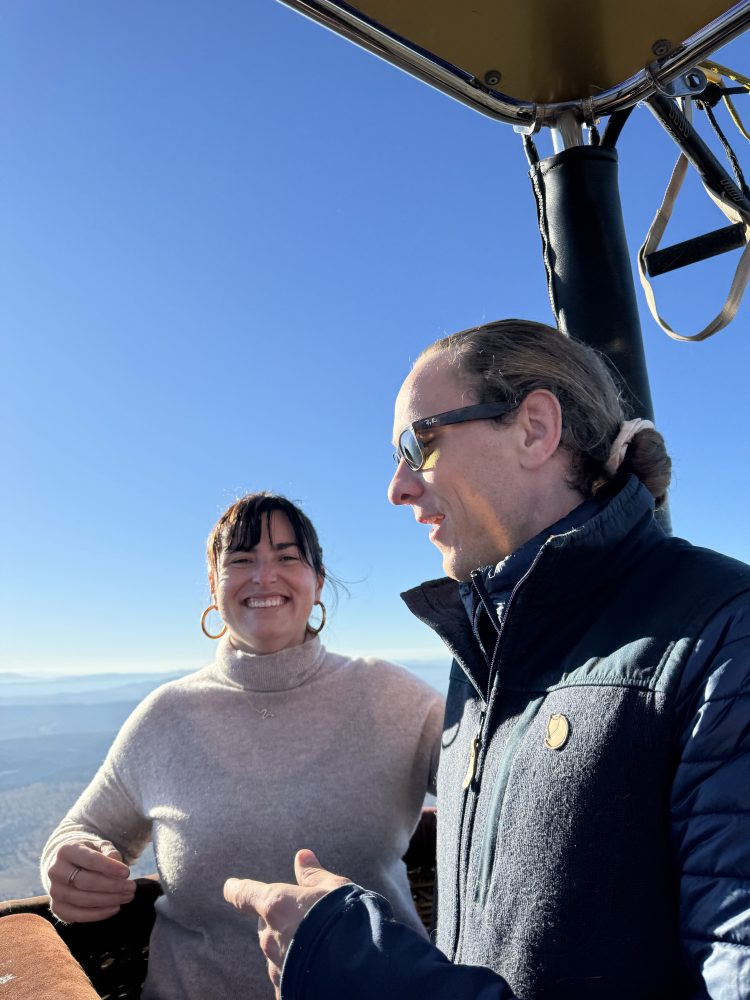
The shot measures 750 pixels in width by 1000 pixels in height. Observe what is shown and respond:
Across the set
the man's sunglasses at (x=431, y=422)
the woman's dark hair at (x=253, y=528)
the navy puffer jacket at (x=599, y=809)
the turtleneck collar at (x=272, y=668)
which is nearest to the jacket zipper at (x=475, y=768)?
the navy puffer jacket at (x=599, y=809)

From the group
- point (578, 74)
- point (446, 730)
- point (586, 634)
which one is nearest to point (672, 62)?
point (578, 74)

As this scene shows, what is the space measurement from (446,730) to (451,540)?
343mm

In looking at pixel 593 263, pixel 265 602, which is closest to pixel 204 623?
pixel 265 602

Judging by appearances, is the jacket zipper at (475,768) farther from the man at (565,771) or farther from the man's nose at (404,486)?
the man's nose at (404,486)

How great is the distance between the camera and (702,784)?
762mm

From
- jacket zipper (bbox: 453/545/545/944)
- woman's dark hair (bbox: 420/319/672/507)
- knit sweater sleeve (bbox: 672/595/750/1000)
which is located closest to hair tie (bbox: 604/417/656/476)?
woman's dark hair (bbox: 420/319/672/507)

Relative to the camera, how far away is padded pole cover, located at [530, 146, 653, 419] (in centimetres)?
149

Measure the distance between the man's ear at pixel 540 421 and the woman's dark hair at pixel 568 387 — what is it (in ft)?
0.05

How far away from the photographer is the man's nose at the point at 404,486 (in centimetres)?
130

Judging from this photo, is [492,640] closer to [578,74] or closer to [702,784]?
[702,784]

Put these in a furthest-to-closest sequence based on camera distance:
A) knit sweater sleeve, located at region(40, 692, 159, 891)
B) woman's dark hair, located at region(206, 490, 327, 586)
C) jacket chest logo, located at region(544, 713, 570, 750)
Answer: woman's dark hair, located at region(206, 490, 327, 586) < knit sweater sleeve, located at region(40, 692, 159, 891) < jacket chest logo, located at region(544, 713, 570, 750)

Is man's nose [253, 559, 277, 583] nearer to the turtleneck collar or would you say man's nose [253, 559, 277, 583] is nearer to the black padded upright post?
the turtleneck collar

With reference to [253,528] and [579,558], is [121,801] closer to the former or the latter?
[253,528]

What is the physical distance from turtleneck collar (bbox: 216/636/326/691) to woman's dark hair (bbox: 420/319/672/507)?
3.22 ft
